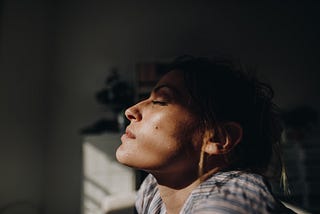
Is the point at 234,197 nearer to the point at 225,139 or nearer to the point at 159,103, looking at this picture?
the point at 225,139

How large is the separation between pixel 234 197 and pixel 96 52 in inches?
117

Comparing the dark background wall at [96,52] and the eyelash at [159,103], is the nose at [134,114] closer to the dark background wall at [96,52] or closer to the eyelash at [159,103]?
the eyelash at [159,103]

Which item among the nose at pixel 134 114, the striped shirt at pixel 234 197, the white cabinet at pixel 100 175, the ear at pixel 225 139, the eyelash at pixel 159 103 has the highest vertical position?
the eyelash at pixel 159 103

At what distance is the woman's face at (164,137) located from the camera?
0.65m

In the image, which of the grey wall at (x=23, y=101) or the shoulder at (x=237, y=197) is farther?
the grey wall at (x=23, y=101)

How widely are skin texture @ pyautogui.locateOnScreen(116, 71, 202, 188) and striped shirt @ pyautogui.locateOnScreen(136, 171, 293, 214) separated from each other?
0.30 ft

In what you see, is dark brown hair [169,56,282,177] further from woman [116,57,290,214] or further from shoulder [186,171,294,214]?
shoulder [186,171,294,214]

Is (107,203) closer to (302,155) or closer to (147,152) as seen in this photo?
(147,152)

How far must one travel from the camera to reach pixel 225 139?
2.26 ft

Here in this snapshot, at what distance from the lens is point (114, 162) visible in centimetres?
235

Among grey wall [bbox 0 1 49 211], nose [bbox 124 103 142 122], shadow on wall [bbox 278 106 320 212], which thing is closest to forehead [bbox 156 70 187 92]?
nose [bbox 124 103 142 122]

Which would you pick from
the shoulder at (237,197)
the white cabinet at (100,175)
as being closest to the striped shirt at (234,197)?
the shoulder at (237,197)

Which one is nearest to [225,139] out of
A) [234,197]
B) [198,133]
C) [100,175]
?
[198,133]

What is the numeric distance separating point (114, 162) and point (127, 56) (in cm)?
146
